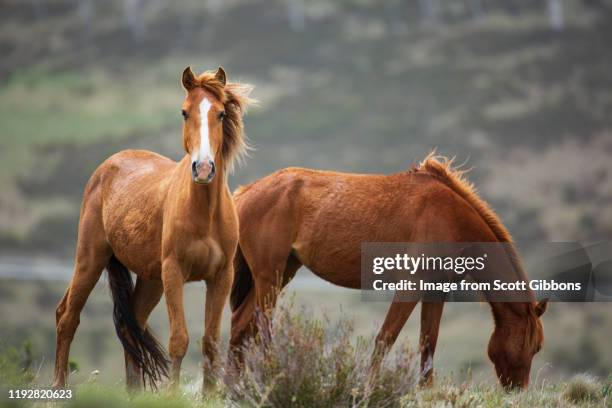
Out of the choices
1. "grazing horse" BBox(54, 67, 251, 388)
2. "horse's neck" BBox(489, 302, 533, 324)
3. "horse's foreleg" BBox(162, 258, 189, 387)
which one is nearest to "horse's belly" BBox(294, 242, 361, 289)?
"horse's neck" BBox(489, 302, 533, 324)

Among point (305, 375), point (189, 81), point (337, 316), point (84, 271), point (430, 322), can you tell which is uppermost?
point (189, 81)

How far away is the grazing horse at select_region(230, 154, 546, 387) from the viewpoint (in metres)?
9.05

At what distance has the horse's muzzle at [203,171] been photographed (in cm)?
693

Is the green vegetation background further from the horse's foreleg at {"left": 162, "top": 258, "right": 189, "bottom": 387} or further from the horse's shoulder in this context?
the horse's foreleg at {"left": 162, "top": 258, "right": 189, "bottom": 387}

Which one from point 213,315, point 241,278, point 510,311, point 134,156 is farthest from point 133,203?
point 510,311

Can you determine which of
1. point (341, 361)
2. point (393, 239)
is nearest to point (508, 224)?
point (393, 239)

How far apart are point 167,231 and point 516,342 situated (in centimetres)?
337

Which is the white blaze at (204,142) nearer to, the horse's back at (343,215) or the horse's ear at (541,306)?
the horse's back at (343,215)

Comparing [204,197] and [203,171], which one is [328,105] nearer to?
[204,197]

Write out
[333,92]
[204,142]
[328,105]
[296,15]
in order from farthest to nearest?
[296,15] → [333,92] → [328,105] → [204,142]

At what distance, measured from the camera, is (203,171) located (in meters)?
6.95

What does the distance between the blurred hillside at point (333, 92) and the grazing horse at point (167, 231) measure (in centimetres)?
3337

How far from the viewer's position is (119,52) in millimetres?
67188

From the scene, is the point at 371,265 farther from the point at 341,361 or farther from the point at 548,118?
the point at 548,118
